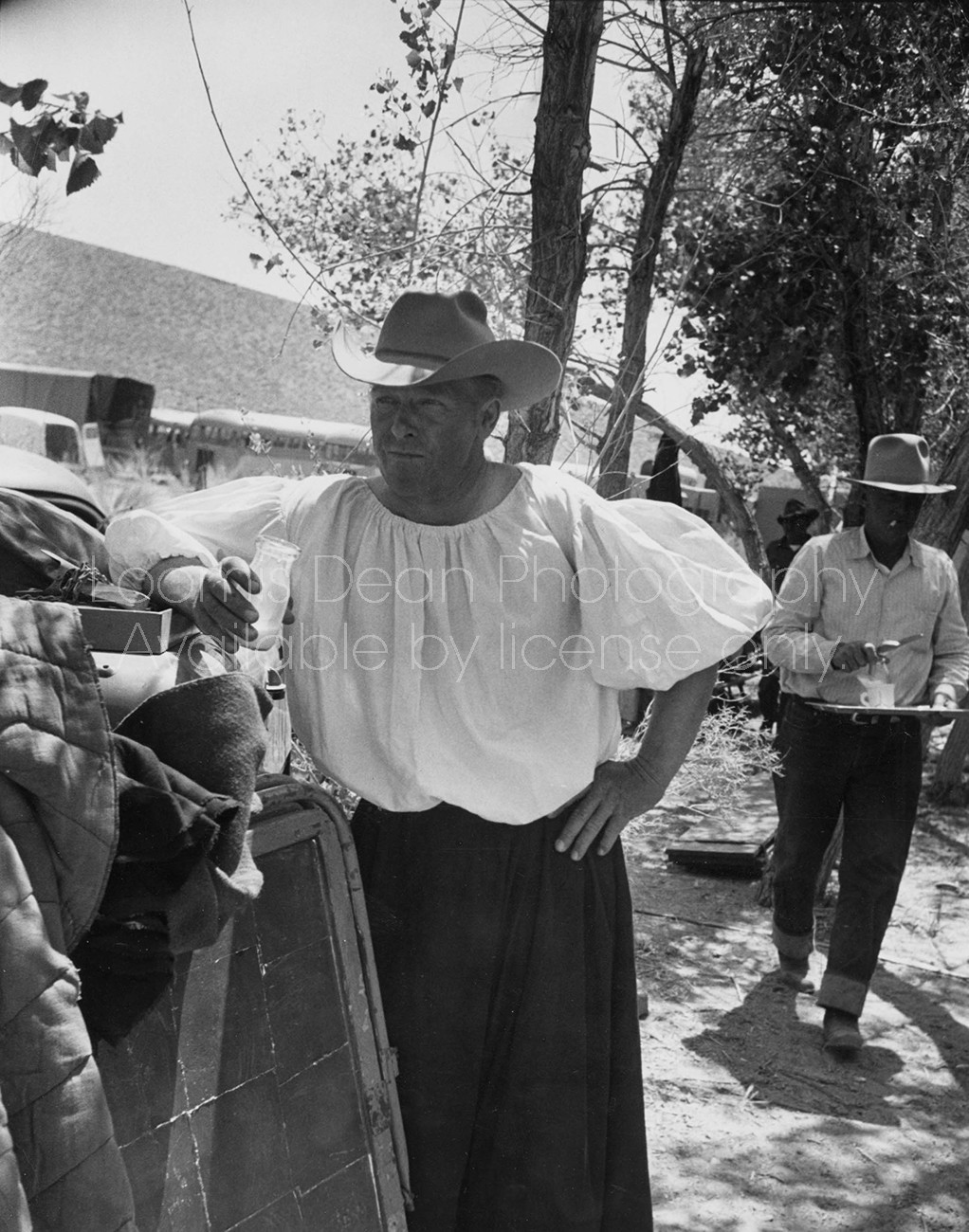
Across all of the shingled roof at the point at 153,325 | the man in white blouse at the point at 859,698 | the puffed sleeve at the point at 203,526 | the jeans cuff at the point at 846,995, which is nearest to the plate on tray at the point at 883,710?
the man in white blouse at the point at 859,698

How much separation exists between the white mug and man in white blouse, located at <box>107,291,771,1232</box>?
213 centimetres

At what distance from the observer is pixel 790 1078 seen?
4160 mm

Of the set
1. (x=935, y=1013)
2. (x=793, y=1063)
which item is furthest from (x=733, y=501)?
(x=793, y=1063)

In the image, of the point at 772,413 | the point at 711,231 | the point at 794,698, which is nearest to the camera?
the point at 794,698

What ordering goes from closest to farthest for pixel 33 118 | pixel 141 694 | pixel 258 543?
pixel 141 694 < pixel 258 543 < pixel 33 118

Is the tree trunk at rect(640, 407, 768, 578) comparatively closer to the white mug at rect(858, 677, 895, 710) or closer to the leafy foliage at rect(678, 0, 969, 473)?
the leafy foliage at rect(678, 0, 969, 473)

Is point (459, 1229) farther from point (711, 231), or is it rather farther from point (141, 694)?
point (711, 231)

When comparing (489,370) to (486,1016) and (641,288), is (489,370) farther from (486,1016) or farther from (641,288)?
(641,288)

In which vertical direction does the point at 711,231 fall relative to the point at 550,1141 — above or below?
above

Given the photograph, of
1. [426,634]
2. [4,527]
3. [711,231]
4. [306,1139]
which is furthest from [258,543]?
[711,231]

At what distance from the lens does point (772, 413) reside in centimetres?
866

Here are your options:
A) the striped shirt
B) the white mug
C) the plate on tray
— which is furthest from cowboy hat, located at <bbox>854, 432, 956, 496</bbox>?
the plate on tray

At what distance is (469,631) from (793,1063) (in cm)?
258

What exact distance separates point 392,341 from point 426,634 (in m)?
0.55
